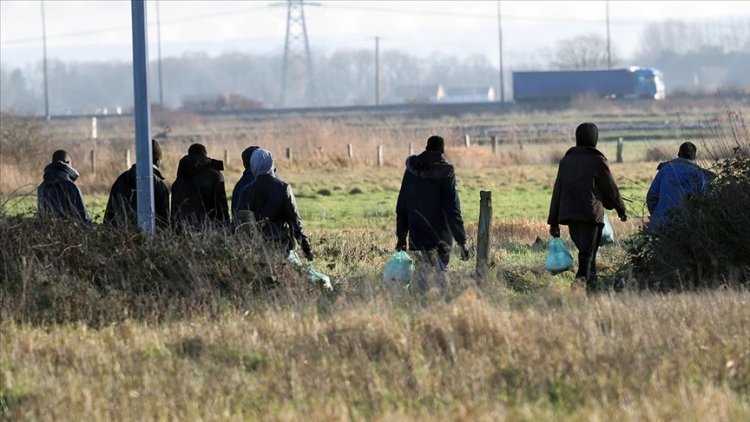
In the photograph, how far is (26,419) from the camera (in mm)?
8062

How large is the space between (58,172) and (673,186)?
21.4 ft

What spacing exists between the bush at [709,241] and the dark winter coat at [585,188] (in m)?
0.60

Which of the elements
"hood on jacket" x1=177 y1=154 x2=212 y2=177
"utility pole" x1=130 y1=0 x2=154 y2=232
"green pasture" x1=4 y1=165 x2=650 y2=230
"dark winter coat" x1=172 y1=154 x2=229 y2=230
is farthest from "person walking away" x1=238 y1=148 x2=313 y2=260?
"green pasture" x1=4 y1=165 x2=650 y2=230

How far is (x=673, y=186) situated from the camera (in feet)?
43.7

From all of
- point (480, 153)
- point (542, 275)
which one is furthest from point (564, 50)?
point (542, 275)

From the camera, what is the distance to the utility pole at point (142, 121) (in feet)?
39.5

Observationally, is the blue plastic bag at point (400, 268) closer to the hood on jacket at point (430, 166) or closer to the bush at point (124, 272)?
the hood on jacket at point (430, 166)

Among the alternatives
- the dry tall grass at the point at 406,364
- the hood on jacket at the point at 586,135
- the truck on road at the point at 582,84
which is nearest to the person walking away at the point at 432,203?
the hood on jacket at the point at 586,135

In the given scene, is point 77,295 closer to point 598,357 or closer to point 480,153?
point 598,357

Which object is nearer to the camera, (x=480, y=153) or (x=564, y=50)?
(x=480, y=153)

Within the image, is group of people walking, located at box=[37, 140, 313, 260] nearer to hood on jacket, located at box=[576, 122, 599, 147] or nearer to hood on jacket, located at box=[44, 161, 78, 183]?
hood on jacket, located at box=[44, 161, 78, 183]

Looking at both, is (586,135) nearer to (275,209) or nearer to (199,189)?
(275,209)

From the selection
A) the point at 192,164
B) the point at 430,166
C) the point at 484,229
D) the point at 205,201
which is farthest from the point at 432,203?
the point at 192,164

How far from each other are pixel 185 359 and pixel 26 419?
136 centimetres
